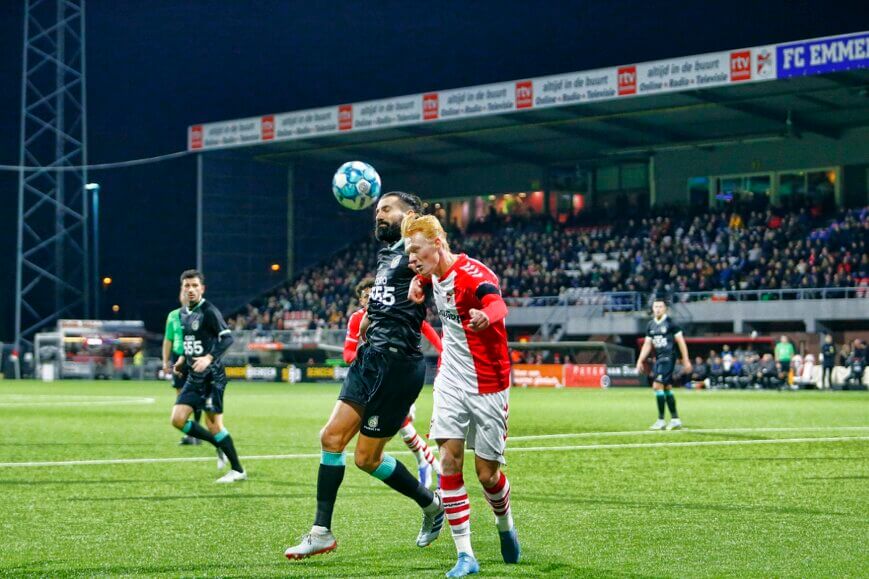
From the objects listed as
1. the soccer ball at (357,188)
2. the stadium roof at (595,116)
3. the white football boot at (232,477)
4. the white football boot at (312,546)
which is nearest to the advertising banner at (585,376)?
the stadium roof at (595,116)

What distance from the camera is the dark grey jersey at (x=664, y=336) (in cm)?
2111

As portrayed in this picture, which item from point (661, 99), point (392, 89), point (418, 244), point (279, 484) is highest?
point (392, 89)

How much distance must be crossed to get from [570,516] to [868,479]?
4.04m

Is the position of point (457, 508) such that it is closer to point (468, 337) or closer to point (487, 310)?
point (468, 337)

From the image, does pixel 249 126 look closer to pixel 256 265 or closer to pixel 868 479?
pixel 256 265

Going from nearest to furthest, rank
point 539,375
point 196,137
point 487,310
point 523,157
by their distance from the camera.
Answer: point 487,310
point 539,375
point 196,137
point 523,157

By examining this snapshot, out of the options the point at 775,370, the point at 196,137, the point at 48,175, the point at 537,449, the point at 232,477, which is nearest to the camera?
the point at 232,477

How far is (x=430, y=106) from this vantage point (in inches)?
2125

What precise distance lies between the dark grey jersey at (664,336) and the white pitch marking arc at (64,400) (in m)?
16.7

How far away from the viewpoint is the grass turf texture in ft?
24.3

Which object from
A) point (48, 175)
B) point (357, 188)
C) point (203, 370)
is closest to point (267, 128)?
point (48, 175)

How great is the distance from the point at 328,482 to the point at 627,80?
42.2 m

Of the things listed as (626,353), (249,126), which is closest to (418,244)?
(626,353)

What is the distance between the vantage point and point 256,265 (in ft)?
215
